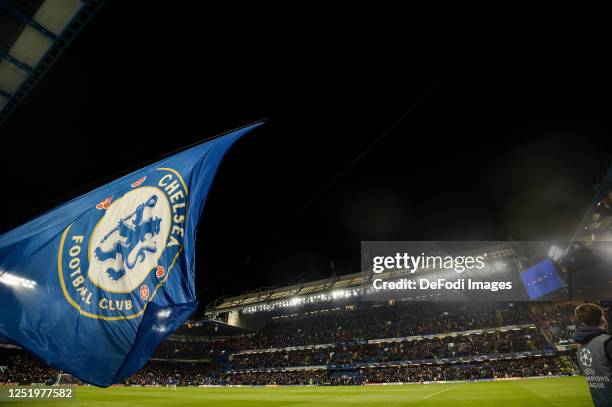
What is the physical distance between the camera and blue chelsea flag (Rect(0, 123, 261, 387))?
11.4ft

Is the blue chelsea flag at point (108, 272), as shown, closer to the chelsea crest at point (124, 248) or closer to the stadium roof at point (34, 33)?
the chelsea crest at point (124, 248)

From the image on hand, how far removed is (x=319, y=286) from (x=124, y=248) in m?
39.6

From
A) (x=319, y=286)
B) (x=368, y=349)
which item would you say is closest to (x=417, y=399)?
(x=319, y=286)

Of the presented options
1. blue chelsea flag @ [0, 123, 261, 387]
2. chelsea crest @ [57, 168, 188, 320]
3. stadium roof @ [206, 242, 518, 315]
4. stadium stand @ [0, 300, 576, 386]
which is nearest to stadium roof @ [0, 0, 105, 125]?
blue chelsea flag @ [0, 123, 261, 387]

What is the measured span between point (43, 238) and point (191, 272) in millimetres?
2029

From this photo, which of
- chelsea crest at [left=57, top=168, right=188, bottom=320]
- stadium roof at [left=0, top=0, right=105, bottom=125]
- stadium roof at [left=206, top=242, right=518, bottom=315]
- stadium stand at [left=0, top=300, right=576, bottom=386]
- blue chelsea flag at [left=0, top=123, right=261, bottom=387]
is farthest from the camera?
stadium stand at [left=0, top=300, right=576, bottom=386]

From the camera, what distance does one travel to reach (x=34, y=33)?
17.1 ft

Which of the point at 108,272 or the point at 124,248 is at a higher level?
the point at 124,248

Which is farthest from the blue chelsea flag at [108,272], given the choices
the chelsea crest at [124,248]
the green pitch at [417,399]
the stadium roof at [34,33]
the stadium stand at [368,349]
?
the stadium stand at [368,349]

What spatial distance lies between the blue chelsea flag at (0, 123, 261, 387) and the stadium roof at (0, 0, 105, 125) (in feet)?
9.28

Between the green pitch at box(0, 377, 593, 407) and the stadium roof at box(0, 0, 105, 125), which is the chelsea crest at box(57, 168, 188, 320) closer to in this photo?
the stadium roof at box(0, 0, 105, 125)

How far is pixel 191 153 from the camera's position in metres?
4.63

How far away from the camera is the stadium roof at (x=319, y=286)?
32.3 metres

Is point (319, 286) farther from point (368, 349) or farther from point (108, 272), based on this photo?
point (108, 272)
